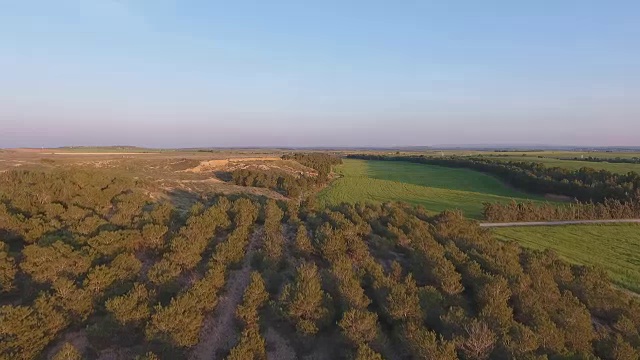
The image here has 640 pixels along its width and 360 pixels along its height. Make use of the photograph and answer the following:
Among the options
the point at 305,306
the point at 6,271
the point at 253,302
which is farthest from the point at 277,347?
the point at 6,271

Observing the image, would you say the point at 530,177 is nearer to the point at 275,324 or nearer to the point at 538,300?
the point at 538,300

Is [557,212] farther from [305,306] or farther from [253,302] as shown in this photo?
[253,302]

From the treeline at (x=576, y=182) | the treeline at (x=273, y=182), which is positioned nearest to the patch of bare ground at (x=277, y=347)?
the treeline at (x=273, y=182)

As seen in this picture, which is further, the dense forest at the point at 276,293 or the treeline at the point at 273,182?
the treeline at the point at 273,182

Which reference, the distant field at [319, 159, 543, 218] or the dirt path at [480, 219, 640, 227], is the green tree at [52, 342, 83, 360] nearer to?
the dirt path at [480, 219, 640, 227]

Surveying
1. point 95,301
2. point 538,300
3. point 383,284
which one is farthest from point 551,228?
point 95,301

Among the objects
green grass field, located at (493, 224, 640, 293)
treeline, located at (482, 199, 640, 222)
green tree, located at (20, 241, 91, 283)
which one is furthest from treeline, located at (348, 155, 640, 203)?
green tree, located at (20, 241, 91, 283)

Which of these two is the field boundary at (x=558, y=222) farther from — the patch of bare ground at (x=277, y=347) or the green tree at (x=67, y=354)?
the green tree at (x=67, y=354)
